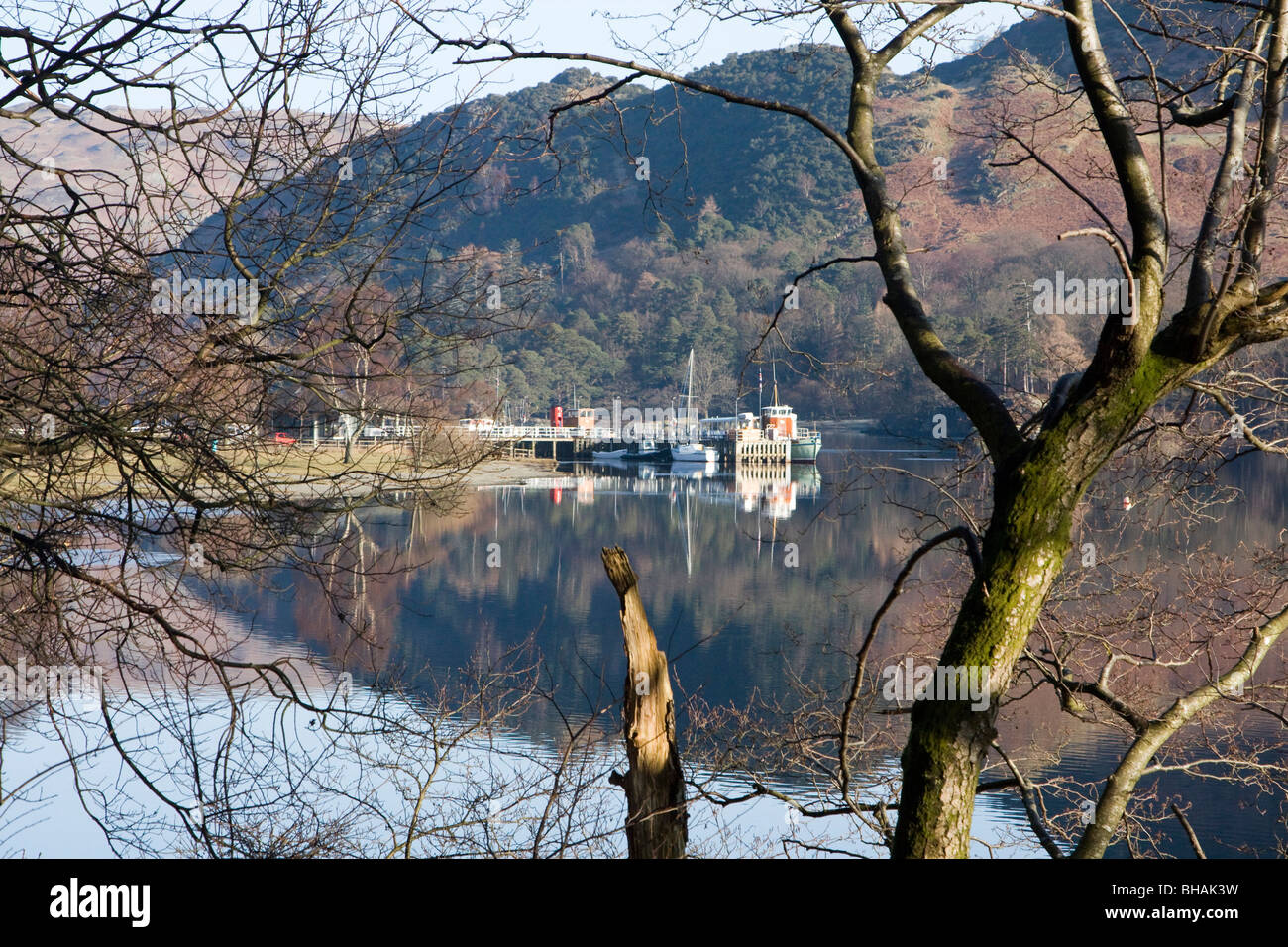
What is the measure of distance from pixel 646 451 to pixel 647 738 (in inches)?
2251

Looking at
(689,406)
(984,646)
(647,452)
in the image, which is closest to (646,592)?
(984,646)

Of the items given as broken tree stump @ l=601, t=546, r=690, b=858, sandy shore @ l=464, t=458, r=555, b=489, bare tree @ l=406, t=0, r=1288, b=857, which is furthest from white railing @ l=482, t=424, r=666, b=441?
bare tree @ l=406, t=0, r=1288, b=857

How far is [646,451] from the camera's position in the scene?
61.1 metres

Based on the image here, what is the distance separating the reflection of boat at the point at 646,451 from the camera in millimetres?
60509

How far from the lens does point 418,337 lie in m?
4.97

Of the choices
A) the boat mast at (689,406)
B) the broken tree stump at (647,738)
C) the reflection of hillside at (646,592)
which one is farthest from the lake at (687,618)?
the boat mast at (689,406)

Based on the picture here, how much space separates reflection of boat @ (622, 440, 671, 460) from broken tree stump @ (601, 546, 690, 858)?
184 feet

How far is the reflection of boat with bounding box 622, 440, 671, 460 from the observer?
199 ft

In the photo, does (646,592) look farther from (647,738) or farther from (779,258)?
(779,258)

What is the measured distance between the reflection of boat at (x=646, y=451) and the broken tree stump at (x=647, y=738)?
56.0m

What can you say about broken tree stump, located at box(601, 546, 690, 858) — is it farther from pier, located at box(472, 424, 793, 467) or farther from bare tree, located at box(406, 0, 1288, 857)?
pier, located at box(472, 424, 793, 467)

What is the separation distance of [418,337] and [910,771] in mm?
2803

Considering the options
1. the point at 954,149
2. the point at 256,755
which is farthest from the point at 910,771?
the point at 954,149

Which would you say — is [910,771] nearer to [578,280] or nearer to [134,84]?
[134,84]
